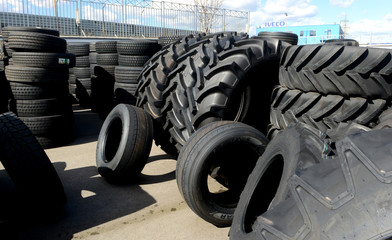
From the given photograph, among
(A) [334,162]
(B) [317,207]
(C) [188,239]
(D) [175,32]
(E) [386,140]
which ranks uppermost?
(D) [175,32]

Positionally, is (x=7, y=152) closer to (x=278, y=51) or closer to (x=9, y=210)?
(x=9, y=210)

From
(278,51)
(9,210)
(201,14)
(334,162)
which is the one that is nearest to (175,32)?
(201,14)

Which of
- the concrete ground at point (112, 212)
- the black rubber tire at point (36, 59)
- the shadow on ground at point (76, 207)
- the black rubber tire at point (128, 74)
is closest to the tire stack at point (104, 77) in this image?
the black rubber tire at point (128, 74)

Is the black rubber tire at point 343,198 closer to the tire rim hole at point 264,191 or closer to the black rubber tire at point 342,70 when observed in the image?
the tire rim hole at point 264,191

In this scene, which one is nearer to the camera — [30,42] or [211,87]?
[211,87]

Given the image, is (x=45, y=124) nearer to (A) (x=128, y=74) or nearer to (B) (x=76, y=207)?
(A) (x=128, y=74)

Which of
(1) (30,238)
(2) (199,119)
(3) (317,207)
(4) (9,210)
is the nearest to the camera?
(3) (317,207)

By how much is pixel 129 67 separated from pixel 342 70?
15.0 ft

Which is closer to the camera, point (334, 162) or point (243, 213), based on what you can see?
point (334, 162)

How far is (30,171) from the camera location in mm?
2850

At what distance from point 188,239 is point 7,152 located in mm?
1865

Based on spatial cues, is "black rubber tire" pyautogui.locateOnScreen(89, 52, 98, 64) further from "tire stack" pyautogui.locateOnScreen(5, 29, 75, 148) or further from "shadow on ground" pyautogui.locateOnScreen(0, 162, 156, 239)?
"shadow on ground" pyautogui.locateOnScreen(0, 162, 156, 239)

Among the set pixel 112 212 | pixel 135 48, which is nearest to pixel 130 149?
pixel 112 212

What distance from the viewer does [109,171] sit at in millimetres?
3795
